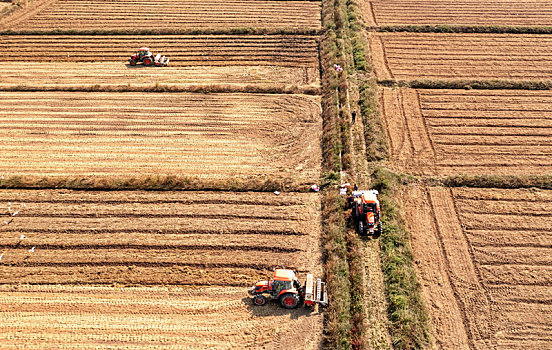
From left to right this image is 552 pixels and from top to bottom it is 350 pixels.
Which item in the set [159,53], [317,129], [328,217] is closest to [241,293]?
[328,217]

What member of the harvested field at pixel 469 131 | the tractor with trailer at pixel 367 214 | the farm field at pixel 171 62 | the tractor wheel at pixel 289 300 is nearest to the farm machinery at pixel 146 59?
the farm field at pixel 171 62

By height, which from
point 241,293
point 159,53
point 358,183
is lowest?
point 241,293

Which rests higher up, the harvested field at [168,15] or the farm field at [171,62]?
the harvested field at [168,15]

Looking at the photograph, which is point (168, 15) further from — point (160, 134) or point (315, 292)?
point (315, 292)

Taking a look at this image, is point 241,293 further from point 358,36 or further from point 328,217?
point 358,36

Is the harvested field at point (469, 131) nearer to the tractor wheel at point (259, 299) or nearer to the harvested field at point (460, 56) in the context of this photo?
the harvested field at point (460, 56)

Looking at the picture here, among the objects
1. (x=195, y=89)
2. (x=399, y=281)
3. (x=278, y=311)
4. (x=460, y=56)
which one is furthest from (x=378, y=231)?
(x=460, y=56)
